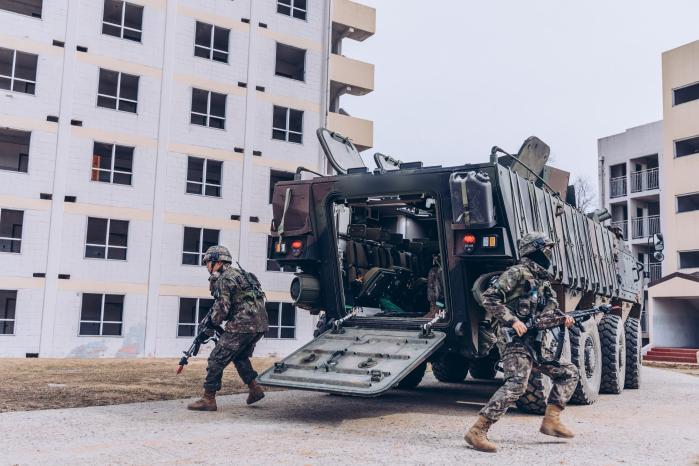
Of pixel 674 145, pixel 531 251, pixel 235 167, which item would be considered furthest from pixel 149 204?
pixel 674 145

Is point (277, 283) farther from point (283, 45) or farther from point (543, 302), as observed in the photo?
point (543, 302)

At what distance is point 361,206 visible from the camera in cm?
1020

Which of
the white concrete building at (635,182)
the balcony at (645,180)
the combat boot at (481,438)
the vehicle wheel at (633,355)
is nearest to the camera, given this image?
the combat boot at (481,438)

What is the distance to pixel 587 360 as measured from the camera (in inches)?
396

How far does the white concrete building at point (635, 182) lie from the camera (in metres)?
36.6

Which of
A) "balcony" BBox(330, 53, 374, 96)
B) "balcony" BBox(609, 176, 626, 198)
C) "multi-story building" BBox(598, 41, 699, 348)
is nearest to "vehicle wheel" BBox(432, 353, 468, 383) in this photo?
"balcony" BBox(330, 53, 374, 96)

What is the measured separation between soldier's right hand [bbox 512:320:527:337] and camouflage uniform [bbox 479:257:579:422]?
4 centimetres

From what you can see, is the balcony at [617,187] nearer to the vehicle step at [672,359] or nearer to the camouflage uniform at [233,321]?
the vehicle step at [672,359]

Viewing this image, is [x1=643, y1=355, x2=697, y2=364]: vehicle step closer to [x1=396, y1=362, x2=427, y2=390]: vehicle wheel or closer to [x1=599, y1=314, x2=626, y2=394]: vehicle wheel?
[x1=599, y1=314, x2=626, y2=394]: vehicle wheel

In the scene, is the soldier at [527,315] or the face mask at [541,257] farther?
the face mask at [541,257]

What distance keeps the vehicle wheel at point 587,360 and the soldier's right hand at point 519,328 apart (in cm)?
271

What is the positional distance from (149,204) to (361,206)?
1380cm

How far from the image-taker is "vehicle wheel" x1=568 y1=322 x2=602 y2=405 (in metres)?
9.22

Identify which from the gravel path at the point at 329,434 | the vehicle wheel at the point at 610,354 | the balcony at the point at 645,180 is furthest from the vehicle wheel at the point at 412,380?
the balcony at the point at 645,180
